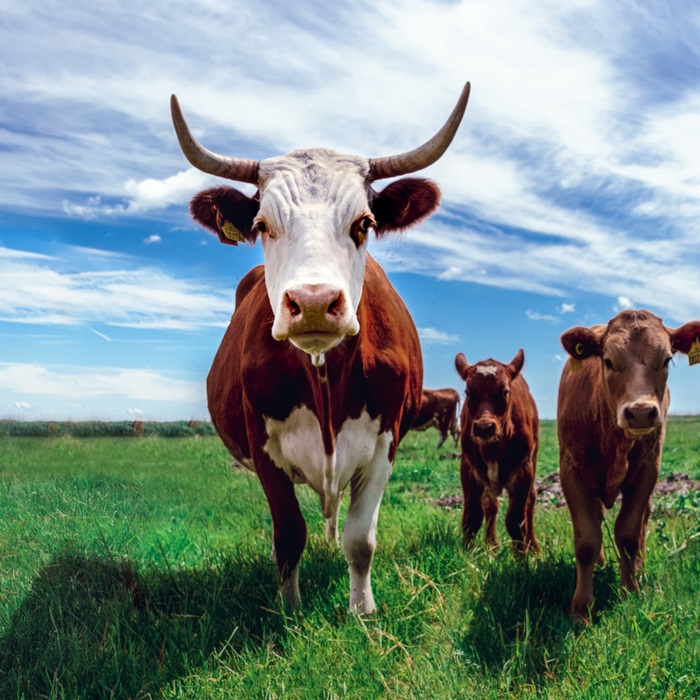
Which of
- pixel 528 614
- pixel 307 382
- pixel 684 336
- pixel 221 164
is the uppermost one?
pixel 221 164

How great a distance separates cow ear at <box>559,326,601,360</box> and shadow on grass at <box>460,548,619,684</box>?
1.53m

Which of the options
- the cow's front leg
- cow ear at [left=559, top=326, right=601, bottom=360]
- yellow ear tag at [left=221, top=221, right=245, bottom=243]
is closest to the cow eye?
yellow ear tag at [left=221, top=221, right=245, bottom=243]

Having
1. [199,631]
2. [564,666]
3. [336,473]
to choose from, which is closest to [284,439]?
[336,473]

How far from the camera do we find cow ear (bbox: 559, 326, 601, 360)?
5504mm

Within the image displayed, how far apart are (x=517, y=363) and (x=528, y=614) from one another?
340cm

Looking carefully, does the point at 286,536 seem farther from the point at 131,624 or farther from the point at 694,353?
the point at 694,353

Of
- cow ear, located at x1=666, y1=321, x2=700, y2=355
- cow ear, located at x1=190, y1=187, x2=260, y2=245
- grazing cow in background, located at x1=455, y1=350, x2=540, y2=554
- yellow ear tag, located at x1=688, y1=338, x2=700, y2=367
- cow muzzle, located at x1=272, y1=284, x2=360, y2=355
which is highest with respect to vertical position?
cow ear, located at x1=190, y1=187, x2=260, y2=245

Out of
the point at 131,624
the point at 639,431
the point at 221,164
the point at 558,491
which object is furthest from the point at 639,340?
the point at 558,491

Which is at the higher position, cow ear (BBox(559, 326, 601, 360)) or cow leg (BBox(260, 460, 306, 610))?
cow ear (BBox(559, 326, 601, 360))

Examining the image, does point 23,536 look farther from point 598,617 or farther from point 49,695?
point 598,617

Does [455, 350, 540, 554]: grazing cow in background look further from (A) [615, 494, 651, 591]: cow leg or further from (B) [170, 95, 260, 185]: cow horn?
→ (B) [170, 95, 260, 185]: cow horn

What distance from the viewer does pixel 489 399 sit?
23.8 feet

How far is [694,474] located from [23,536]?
10.5m

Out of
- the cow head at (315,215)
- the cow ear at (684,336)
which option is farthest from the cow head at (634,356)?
the cow head at (315,215)
